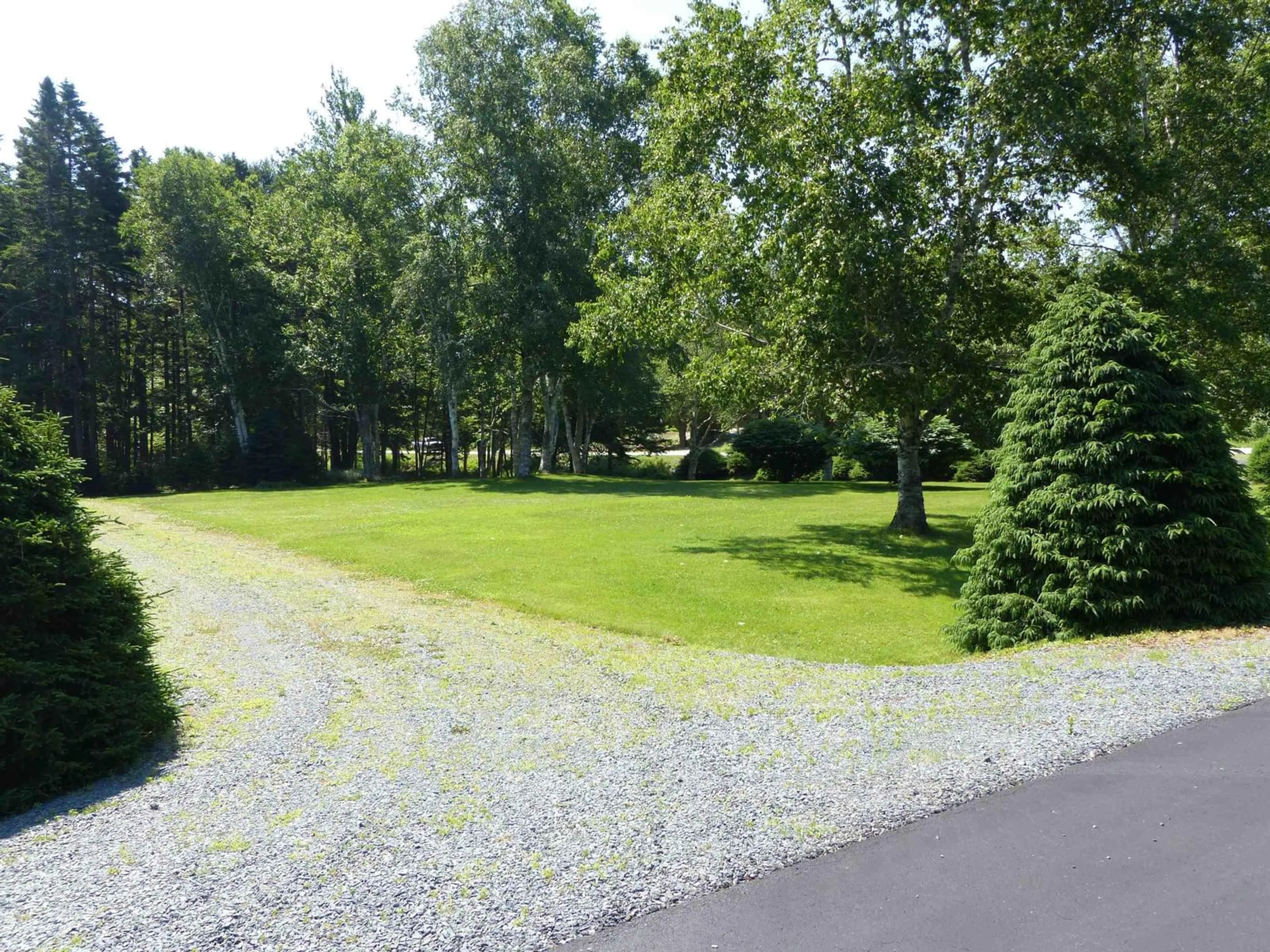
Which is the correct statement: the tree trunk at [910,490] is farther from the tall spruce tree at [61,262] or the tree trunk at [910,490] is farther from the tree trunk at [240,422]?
the tall spruce tree at [61,262]

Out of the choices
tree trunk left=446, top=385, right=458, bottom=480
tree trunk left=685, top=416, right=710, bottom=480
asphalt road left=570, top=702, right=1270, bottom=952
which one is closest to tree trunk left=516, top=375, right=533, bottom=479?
tree trunk left=446, top=385, right=458, bottom=480

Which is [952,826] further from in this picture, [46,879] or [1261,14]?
[1261,14]

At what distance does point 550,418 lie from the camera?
1665 inches

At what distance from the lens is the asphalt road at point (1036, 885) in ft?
12.4

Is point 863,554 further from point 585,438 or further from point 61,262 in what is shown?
point 61,262

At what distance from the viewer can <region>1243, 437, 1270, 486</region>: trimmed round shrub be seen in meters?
22.1

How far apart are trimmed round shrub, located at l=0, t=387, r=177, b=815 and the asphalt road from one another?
445 cm

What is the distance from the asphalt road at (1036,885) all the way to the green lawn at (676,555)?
187 inches

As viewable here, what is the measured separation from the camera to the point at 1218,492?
921 cm

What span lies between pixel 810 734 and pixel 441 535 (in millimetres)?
14188

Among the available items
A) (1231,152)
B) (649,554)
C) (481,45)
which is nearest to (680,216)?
(649,554)

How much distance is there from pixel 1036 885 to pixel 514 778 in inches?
130

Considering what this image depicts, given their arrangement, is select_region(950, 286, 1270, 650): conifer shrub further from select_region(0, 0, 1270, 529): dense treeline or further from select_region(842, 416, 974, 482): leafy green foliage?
select_region(842, 416, 974, 482): leafy green foliage

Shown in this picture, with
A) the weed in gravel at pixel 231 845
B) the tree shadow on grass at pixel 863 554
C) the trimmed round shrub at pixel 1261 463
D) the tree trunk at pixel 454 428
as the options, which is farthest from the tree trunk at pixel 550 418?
the weed in gravel at pixel 231 845
